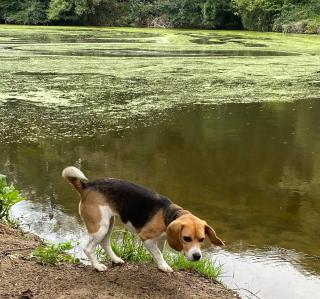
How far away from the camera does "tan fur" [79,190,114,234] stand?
11.1 ft

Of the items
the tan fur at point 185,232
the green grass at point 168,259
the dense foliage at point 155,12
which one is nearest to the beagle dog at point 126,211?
the tan fur at point 185,232

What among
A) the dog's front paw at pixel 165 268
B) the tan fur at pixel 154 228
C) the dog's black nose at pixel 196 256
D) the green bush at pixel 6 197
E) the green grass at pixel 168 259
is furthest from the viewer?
the green bush at pixel 6 197

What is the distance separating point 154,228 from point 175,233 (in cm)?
28

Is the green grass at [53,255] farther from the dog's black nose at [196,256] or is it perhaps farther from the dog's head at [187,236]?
the dog's black nose at [196,256]

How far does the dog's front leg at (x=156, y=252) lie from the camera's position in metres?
3.31

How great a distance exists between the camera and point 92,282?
3.28 m

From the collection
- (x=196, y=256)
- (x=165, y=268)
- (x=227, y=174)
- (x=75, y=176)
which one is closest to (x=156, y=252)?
(x=165, y=268)

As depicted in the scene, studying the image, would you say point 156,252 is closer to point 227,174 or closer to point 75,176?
point 75,176

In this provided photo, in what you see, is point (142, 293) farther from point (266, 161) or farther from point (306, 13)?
point (306, 13)

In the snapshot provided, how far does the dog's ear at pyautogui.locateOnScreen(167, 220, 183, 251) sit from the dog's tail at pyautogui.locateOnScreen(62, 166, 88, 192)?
75 cm

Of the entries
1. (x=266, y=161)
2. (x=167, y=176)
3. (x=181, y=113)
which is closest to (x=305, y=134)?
(x=266, y=161)

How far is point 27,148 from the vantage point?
729 centimetres

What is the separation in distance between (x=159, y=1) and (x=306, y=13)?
13.3 metres

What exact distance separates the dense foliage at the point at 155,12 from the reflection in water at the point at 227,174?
96.3 feet
